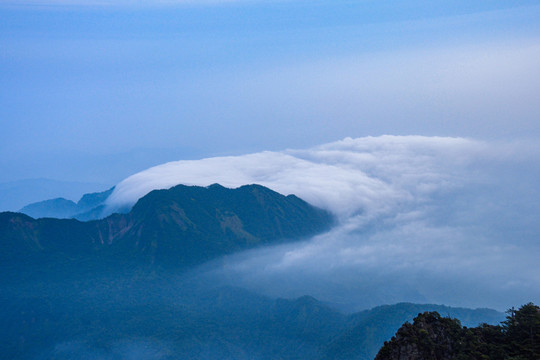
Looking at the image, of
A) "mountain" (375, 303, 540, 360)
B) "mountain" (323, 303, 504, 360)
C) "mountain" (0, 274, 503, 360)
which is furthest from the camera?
"mountain" (0, 274, 503, 360)

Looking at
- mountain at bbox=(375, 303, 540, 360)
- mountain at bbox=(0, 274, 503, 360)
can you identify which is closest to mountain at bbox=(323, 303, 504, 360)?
mountain at bbox=(0, 274, 503, 360)

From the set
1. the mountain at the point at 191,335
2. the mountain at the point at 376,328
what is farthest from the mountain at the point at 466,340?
the mountain at the point at 191,335

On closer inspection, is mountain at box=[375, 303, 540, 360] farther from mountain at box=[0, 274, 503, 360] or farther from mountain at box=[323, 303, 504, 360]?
mountain at box=[0, 274, 503, 360]

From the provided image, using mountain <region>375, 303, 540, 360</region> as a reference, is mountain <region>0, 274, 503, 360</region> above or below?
below

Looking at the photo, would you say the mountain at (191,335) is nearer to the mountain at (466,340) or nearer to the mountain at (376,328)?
the mountain at (376,328)

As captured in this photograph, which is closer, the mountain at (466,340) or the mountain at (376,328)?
the mountain at (466,340)

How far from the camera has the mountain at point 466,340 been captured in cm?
5659

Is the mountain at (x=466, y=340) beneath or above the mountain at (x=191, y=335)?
above

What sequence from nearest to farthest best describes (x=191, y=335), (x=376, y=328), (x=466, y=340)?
(x=466, y=340), (x=376, y=328), (x=191, y=335)

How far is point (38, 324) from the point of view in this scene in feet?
645

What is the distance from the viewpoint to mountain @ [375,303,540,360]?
186 feet

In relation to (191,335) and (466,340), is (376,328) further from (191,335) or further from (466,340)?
(466,340)

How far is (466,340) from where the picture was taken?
201ft

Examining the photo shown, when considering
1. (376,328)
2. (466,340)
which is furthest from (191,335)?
(466,340)
